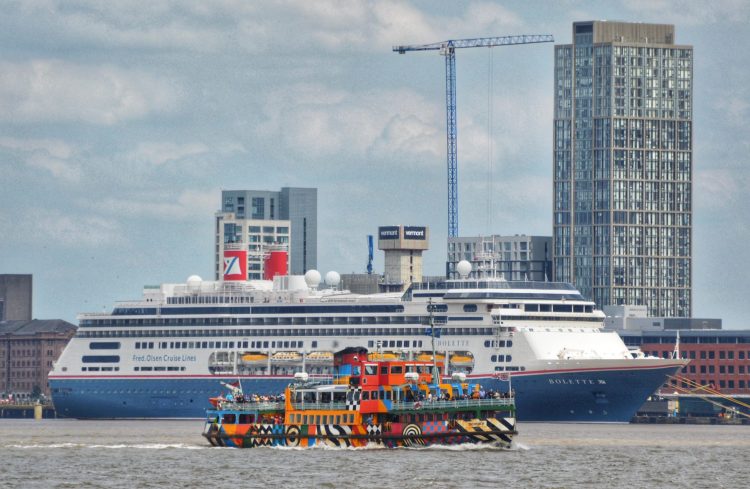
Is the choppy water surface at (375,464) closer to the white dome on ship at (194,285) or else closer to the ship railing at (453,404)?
the ship railing at (453,404)

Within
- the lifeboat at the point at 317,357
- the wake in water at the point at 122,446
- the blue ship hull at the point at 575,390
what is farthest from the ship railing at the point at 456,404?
the lifeboat at the point at 317,357

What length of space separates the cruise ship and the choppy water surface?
2706 cm

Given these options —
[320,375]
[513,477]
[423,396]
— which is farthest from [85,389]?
[513,477]

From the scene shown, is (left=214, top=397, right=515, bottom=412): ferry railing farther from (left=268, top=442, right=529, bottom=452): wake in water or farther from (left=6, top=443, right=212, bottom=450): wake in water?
(left=6, top=443, right=212, bottom=450): wake in water

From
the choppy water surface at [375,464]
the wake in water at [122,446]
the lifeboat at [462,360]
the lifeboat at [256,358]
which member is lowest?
the choppy water surface at [375,464]

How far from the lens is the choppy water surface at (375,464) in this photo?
344ft

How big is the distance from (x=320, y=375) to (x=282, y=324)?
7.88 metres

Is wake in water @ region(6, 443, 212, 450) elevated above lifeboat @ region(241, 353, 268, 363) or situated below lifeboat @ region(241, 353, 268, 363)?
below

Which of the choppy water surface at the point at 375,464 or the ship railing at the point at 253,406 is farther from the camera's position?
the ship railing at the point at 253,406

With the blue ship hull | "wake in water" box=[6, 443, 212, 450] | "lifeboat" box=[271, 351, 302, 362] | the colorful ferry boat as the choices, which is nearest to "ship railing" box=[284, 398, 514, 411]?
the colorful ferry boat

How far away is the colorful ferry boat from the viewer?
399 feet

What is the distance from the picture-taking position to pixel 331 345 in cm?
18762

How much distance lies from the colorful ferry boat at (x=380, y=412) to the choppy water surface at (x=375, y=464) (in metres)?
1.04

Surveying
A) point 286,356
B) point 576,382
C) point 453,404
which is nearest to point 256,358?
point 286,356
